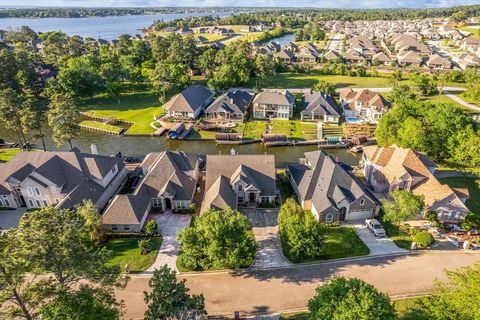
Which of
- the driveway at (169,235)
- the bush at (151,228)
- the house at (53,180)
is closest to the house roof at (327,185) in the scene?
the driveway at (169,235)

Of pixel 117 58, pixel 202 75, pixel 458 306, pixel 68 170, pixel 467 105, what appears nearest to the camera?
pixel 458 306

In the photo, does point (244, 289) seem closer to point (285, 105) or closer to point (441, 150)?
point (441, 150)

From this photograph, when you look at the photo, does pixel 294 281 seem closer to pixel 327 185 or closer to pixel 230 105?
pixel 327 185

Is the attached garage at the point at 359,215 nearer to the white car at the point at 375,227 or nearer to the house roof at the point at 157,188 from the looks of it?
the white car at the point at 375,227

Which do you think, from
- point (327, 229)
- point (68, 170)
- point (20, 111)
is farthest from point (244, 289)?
point (20, 111)

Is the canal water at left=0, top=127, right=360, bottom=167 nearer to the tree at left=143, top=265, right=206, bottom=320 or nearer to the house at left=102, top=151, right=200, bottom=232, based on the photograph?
the house at left=102, top=151, right=200, bottom=232
